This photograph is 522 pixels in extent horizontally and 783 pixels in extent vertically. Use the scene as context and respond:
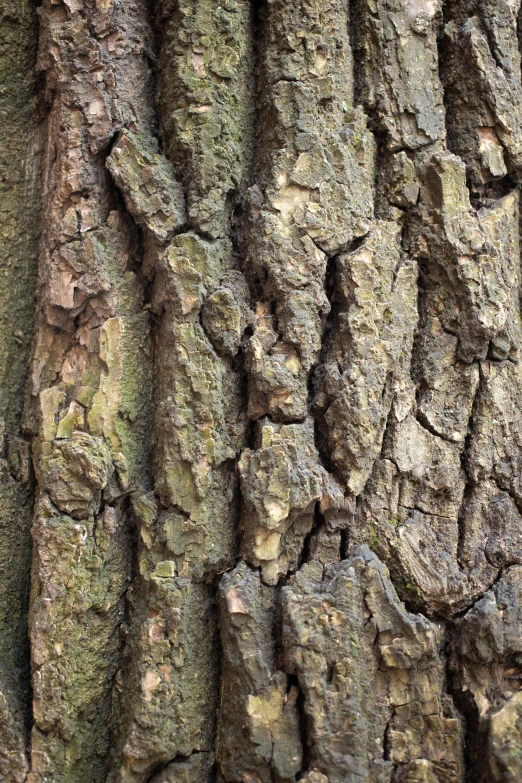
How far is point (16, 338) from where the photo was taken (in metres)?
1.71

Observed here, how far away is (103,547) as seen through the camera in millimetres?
1479

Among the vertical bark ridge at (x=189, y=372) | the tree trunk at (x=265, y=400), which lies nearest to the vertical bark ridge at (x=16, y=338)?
the tree trunk at (x=265, y=400)

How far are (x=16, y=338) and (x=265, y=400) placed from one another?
699mm

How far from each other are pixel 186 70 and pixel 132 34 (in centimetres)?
20

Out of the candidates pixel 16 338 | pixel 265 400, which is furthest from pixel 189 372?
pixel 16 338

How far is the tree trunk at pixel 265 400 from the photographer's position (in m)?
1.37

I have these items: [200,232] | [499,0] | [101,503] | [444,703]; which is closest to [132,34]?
[200,232]

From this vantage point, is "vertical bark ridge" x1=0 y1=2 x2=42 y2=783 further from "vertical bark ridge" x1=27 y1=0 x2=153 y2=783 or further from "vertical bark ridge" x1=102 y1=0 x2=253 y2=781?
"vertical bark ridge" x1=102 y1=0 x2=253 y2=781

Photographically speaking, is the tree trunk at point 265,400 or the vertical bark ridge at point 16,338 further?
the vertical bark ridge at point 16,338

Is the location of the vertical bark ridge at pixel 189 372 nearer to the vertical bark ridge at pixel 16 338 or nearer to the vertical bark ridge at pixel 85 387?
the vertical bark ridge at pixel 85 387

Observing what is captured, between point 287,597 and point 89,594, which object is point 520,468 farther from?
point 89,594

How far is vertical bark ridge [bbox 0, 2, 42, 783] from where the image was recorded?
1472 mm

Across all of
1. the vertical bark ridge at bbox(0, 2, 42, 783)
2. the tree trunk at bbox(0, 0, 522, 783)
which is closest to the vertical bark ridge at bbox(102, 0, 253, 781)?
the tree trunk at bbox(0, 0, 522, 783)

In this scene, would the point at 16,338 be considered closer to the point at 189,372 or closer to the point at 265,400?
the point at 189,372
